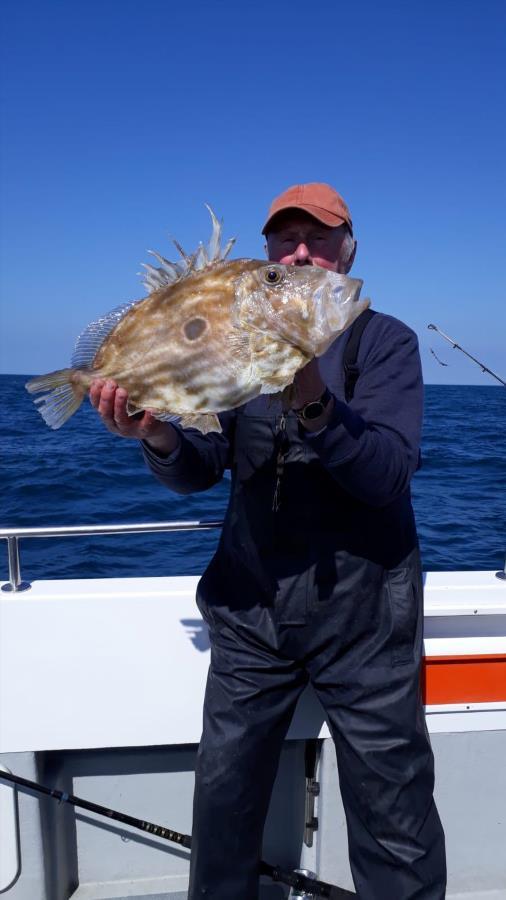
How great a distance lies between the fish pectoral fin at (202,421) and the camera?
219 centimetres

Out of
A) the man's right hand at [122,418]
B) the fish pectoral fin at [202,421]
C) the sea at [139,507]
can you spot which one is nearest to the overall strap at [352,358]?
the fish pectoral fin at [202,421]

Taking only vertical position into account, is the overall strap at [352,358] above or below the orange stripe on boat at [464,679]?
above

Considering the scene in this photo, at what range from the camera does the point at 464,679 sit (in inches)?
117

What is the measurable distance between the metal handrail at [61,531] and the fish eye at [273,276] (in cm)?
138

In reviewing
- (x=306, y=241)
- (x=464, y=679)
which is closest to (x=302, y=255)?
(x=306, y=241)

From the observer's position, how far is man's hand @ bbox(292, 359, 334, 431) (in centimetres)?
203

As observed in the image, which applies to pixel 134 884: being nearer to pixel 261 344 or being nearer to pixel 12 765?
pixel 12 765

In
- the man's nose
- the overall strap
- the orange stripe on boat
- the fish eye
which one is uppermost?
the man's nose

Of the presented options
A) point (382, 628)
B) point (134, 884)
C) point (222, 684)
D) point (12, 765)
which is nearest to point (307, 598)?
point (382, 628)

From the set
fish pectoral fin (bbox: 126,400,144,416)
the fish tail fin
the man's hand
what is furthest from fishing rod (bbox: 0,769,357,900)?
the man's hand

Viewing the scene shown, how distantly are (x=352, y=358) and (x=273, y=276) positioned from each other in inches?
20.7

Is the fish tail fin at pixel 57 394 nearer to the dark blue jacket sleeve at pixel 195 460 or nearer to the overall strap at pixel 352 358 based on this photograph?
the dark blue jacket sleeve at pixel 195 460

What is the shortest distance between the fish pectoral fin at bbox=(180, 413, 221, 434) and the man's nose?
29.7 inches

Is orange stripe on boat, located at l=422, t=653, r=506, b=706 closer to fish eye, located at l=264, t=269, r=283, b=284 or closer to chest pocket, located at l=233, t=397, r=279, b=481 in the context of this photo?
chest pocket, located at l=233, t=397, r=279, b=481
